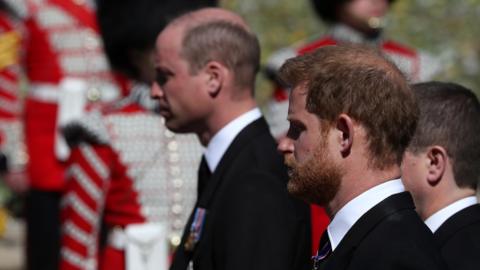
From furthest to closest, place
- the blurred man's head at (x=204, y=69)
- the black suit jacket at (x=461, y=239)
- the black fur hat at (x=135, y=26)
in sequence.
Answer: the black fur hat at (x=135, y=26) < the blurred man's head at (x=204, y=69) < the black suit jacket at (x=461, y=239)

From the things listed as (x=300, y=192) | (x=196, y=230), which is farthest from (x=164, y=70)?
(x=300, y=192)

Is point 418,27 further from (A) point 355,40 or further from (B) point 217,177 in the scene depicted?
(B) point 217,177

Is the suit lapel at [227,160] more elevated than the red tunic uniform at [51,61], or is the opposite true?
the red tunic uniform at [51,61]

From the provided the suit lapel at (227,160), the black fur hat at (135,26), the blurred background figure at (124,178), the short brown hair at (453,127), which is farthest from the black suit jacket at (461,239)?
the black fur hat at (135,26)

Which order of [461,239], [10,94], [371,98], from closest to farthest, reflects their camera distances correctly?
[371,98]
[461,239]
[10,94]

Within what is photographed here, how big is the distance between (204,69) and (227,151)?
335 millimetres

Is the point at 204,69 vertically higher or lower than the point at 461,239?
higher

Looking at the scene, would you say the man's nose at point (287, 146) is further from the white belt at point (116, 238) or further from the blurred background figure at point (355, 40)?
the blurred background figure at point (355, 40)

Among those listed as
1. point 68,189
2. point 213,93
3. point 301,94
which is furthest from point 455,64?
point 301,94

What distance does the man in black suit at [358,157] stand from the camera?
3.38m

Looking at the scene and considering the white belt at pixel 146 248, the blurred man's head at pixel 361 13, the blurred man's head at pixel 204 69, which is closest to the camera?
the blurred man's head at pixel 204 69

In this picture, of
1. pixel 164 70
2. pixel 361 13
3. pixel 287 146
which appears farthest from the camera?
pixel 361 13

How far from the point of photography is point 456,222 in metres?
4.13

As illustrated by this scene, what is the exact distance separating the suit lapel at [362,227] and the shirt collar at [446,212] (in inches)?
29.8
